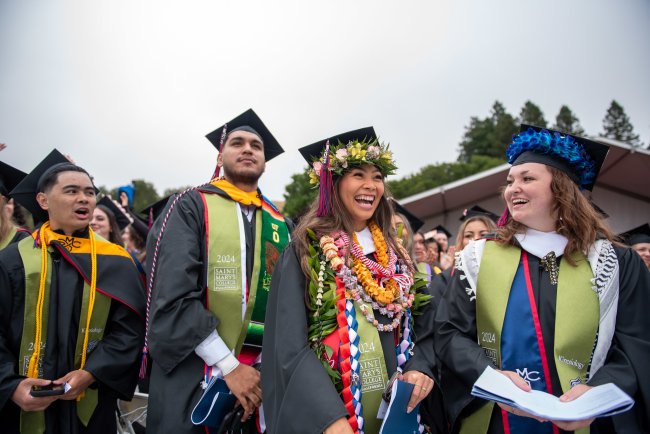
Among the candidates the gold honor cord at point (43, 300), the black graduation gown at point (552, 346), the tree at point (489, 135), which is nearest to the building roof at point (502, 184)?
the black graduation gown at point (552, 346)

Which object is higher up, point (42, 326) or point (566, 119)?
point (566, 119)

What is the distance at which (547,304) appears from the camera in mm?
2217

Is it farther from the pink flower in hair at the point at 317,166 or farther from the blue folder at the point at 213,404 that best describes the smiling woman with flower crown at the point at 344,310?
the blue folder at the point at 213,404

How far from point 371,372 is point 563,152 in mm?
1614

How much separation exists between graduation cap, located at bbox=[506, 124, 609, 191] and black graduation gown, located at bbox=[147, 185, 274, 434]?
6.86 feet

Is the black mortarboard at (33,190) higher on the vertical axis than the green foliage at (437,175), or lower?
lower

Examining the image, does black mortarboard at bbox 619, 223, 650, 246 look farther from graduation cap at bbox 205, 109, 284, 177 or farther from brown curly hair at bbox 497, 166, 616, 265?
graduation cap at bbox 205, 109, 284, 177

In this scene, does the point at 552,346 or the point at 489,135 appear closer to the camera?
the point at 552,346

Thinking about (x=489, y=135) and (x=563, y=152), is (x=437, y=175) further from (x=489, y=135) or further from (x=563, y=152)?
(x=563, y=152)

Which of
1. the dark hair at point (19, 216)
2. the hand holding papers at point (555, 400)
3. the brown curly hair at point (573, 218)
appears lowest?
the hand holding papers at point (555, 400)

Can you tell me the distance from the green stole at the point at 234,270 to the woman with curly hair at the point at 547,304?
47.2 inches

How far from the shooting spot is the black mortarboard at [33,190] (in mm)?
3121

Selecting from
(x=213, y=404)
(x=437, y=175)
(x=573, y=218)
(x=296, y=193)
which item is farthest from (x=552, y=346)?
(x=437, y=175)

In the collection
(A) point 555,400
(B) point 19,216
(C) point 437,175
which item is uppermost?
(C) point 437,175
